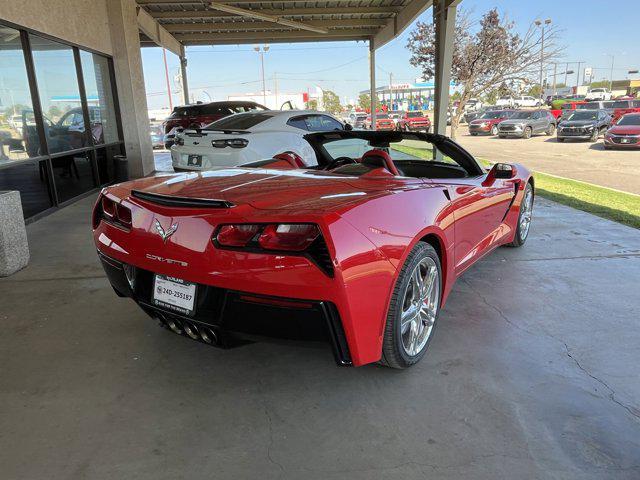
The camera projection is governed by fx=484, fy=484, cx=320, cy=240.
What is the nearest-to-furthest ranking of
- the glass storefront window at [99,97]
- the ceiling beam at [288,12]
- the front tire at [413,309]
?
the front tire at [413,309] → the glass storefront window at [99,97] → the ceiling beam at [288,12]

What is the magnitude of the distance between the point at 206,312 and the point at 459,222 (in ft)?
5.77

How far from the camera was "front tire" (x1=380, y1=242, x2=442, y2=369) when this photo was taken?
8.09 ft

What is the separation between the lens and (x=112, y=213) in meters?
2.78

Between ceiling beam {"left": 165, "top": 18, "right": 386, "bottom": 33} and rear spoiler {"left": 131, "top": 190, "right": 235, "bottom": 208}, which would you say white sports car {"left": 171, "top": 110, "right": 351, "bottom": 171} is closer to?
rear spoiler {"left": 131, "top": 190, "right": 235, "bottom": 208}

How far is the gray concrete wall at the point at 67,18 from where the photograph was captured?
6.50 m

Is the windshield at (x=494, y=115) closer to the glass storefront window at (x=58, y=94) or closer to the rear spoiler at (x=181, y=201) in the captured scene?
the glass storefront window at (x=58, y=94)

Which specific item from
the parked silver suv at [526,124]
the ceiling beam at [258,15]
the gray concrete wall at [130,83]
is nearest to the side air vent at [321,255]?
the gray concrete wall at [130,83]

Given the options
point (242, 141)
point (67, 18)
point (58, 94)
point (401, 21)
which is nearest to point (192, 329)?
point (242, 141)

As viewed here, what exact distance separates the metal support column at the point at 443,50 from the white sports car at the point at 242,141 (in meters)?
2.93

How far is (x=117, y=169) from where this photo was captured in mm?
10031

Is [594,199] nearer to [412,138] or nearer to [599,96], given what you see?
[412,138]

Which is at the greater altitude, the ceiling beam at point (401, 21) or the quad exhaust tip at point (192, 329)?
the ceiling beam at point (401, 21)

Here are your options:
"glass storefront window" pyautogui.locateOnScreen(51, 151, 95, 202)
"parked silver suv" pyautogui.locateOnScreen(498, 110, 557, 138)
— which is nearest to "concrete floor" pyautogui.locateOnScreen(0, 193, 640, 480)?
"glass storefront window" pyautogui.locateOnScreen(51, 151, 95, 202)

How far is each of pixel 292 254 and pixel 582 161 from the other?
1636 cm
